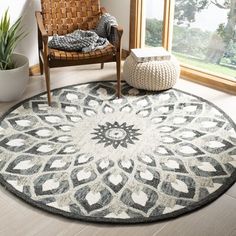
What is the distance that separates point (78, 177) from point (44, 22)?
1503 mm

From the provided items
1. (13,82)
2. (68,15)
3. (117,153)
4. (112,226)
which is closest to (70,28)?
(68,15)

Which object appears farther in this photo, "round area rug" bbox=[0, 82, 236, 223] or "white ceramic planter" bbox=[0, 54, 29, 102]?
"white ceramic planter" bbox=[0, 54, 29, 102]

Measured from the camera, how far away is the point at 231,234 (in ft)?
6.08

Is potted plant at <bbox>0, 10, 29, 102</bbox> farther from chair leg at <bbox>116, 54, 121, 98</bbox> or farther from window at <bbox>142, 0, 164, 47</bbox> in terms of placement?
window at <bbox>142, 0, 164, 47</bbox>

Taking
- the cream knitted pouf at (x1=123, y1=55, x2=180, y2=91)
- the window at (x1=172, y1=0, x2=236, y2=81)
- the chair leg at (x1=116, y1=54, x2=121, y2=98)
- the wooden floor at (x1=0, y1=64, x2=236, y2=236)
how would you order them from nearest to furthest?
the wooden floor at (x1=0, y1=64, x2=236, y2=236) < the chair leg at (x1=116, y1=54, x2=121, y2=98) < the cream knitted pouf at (x1=123, y1=55, x2=180, y2=91) < the window at (x1=172, y1=0, x2=236, y2=81)

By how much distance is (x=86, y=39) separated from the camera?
9.76ft

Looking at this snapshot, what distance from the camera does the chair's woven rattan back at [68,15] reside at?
3.17 m

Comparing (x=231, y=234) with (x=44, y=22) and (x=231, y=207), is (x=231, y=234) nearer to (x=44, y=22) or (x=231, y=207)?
(x=231, y=207)

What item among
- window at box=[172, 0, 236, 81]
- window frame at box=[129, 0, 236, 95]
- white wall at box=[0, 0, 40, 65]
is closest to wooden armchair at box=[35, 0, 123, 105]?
white wall at box=[0, 0, 40, 65]

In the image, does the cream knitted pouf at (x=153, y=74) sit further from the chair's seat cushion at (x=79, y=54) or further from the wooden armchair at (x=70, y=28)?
the chair's seat cushion at (x=79, y=54)

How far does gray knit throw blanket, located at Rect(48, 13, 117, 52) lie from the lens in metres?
2.93

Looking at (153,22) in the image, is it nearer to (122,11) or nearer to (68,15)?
(122,11)

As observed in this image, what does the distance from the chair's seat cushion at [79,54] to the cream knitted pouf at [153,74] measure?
28cm

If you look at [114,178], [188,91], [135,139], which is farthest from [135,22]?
[114,178]
